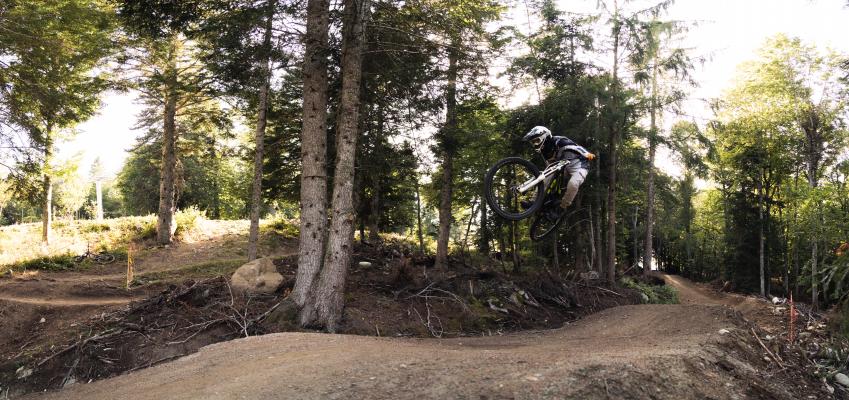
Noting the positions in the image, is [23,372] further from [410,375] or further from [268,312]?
[410,375]

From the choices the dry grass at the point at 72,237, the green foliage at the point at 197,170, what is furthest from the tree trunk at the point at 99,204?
the dry grass at the point at 72,237

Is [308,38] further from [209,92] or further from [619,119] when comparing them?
[619,119]

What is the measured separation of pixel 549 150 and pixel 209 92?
10357mm

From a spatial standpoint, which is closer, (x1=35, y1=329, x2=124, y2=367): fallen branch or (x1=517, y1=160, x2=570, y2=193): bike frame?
(x1=517, y1=160, x2=570, y2=193): bike frame

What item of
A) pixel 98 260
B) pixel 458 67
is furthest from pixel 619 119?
pixel 98 260

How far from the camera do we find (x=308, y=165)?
32.5ft

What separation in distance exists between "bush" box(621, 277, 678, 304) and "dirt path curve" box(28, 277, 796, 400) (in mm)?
11553

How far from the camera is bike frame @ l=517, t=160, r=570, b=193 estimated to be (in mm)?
7916

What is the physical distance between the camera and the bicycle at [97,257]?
666 inches

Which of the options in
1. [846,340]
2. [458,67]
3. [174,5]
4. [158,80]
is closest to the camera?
[846,340]

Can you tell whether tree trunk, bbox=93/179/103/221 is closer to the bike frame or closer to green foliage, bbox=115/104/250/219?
green foliage, bbox=115/104/250/219

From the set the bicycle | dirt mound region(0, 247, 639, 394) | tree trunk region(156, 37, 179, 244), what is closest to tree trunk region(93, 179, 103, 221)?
tree trunk region(156, 37, 179, 244)

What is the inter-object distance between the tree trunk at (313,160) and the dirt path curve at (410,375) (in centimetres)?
229

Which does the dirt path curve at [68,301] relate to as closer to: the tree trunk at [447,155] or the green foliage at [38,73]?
the green foliage at [38,73]
